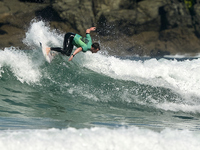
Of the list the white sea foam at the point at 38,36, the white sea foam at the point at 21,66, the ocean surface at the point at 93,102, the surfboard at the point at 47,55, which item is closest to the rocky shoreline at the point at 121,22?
the white sea foam at the point at 38,36

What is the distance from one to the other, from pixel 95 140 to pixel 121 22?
91.4ft

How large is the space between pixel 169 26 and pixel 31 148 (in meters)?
31.7

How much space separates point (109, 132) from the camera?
3.89 metres

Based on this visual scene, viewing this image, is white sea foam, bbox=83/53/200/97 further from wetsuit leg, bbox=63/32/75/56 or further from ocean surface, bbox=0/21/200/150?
wetsuit leg, bbox=63/32/75/56

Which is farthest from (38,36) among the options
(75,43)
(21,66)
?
(75,43)

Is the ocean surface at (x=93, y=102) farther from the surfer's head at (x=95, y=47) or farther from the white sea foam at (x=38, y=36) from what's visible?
the surfer's head at (x=95, y=47)

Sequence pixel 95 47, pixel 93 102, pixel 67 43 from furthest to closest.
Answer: pixel 67 43
pixel 95 47
pixel 93 102

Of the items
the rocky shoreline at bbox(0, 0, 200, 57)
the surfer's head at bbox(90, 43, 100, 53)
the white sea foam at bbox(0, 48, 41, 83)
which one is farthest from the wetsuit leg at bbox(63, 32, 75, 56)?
the rocky shoreline at bbox(0, 0, 200, 57)

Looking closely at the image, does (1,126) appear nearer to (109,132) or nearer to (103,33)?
(109,132)

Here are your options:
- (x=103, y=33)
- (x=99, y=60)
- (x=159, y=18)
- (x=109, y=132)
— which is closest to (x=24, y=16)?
(x=103, y=33)

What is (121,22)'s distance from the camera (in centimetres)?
3081

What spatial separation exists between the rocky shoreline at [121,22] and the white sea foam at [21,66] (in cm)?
1953

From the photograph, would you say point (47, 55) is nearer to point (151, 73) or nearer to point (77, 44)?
point (77, 44)

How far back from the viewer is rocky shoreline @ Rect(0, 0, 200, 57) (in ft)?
92.2
